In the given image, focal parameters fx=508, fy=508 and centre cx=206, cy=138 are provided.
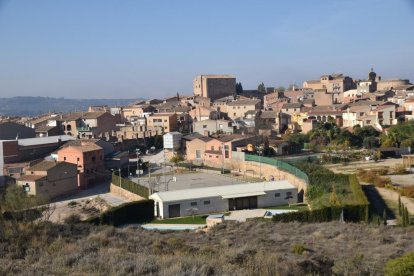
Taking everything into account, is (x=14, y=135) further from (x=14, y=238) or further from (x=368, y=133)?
(x=14, y=238)

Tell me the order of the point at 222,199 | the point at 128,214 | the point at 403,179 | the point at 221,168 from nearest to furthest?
1. the point at 128,214
2. the point at 222,199
3. the point at 403,179
4. the point at 221,168

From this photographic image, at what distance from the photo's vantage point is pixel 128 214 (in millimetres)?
19562

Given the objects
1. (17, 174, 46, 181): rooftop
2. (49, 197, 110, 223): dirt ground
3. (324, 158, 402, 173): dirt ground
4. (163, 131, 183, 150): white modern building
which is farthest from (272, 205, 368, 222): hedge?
(163, 131, 183, 150): white modern building

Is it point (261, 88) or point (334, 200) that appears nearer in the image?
point (334, 200)

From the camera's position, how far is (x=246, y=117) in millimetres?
49281

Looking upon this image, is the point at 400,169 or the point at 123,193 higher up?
the point at 400,169

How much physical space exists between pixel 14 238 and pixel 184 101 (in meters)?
54.7

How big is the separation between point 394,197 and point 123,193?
13138 mm

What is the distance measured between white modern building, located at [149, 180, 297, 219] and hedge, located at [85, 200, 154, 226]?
1.54 ft

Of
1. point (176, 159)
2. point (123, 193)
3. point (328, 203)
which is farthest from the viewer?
point (176, 159)

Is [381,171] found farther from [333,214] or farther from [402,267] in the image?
[402,267]

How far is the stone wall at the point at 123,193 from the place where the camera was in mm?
24425

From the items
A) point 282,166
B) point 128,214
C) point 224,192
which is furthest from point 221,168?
point 128,214

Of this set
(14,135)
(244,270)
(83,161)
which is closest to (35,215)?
(244,270)
